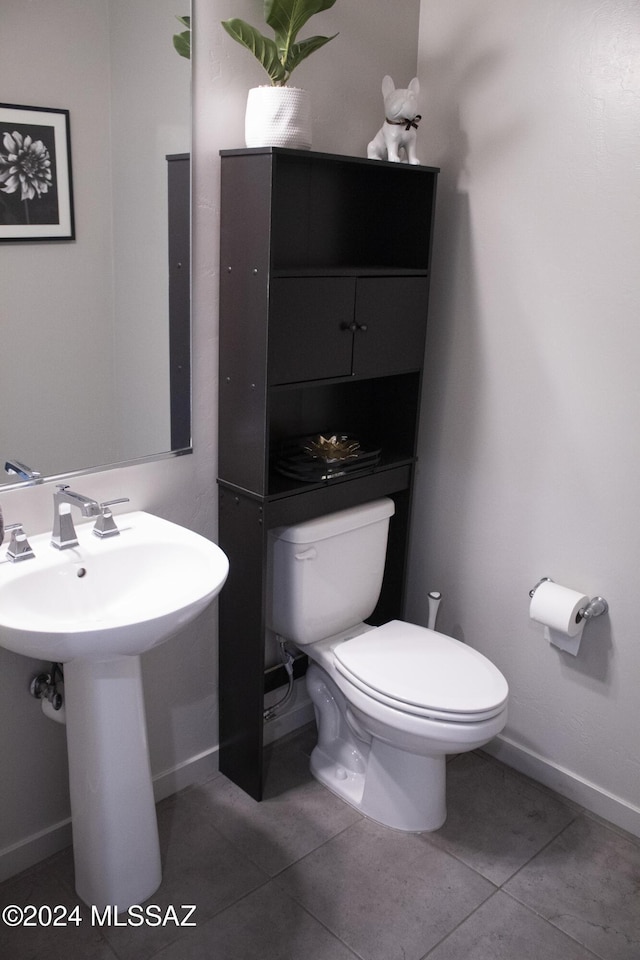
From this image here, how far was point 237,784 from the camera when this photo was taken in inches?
88.2

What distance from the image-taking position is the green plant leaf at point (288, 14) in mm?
1713

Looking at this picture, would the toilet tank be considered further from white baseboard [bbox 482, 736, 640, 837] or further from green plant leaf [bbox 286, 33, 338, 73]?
green plant leaf [bbox 286, 33, 338, 73]

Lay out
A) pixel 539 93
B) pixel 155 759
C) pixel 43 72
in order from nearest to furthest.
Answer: pixel 43 72, pixel 539 93, pixel 155 759

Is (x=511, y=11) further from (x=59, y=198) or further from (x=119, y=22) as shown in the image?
(x=59, y=198)

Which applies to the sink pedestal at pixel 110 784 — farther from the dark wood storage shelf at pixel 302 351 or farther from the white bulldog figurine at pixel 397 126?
the white bulldog figurine at pixel 397 126

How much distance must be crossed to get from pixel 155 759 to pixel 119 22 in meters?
1.72

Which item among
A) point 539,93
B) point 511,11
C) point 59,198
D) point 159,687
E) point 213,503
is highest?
point 511,11

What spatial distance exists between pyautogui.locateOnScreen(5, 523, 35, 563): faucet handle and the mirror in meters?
0.12

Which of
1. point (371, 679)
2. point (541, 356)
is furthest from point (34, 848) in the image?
point (541, 356)

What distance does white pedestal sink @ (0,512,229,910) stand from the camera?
1.61 meters

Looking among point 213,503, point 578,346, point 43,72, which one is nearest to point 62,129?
point 43,72

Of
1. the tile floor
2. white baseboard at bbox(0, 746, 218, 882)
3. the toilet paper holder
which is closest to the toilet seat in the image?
the toilet paper holder

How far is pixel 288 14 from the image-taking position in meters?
1.73

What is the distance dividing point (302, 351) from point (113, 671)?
32.1 inches
